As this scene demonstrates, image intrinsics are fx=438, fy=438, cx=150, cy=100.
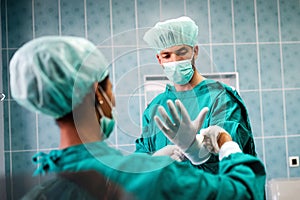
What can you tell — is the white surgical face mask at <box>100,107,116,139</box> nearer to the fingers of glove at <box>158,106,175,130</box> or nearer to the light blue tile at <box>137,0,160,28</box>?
the fingers of glove at <box>158,106,175,130</box>

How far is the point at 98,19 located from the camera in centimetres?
239

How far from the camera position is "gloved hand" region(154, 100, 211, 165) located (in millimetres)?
805

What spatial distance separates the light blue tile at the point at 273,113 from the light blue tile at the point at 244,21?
1.10 ft

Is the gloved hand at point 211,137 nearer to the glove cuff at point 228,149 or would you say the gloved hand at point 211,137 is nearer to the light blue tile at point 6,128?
the glove cuff at point 228,149

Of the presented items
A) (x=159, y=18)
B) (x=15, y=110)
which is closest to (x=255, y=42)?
(x=159, y=18)

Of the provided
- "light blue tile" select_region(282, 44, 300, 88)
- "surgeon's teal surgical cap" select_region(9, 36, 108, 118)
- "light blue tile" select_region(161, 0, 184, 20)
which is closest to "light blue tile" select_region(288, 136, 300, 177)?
"light blue tile" select_region(282, 44, 300, 88)

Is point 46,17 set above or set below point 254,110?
above

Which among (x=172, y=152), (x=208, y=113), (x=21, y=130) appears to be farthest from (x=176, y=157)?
(x=21, y=130)

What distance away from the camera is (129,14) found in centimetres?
241

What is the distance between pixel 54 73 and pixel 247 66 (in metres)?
1.93

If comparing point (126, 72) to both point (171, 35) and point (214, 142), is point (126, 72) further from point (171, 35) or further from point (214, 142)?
point (214, 142)

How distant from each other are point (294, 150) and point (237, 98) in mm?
1456

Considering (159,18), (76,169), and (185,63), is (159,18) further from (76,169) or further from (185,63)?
(76,169)

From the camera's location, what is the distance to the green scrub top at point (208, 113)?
0.82m
